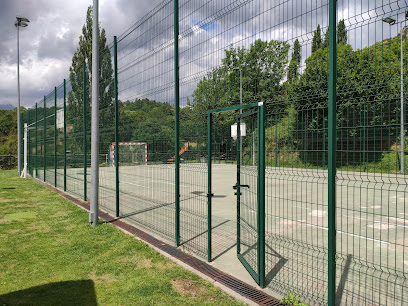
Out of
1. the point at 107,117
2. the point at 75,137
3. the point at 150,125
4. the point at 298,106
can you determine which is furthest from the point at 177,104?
the point at 75,137

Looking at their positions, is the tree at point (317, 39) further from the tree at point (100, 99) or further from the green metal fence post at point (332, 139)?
the tree at point (100, 99)

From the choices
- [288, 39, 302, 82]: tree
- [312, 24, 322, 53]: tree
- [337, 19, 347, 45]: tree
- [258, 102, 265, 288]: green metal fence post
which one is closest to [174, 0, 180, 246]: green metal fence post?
[258, 102, 265, 288]: green metal fence post

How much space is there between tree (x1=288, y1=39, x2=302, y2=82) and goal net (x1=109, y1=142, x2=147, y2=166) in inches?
168

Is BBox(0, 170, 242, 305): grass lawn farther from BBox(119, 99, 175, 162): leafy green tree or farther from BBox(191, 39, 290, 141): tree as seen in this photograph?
BBox(191, 39, 290, 141): tree

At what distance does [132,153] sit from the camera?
308 inches

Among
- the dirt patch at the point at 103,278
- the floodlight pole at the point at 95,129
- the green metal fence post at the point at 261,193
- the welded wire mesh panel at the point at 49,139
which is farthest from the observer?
the welded wire mesh panel at the point at 49,139

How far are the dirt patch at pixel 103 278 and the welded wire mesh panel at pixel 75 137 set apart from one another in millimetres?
6265

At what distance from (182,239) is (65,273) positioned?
2.03 metres

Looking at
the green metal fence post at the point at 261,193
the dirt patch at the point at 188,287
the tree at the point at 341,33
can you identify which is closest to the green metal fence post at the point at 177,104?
the dirt patch at the point at 188,287

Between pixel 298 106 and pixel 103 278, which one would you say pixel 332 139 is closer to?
pixel 298 106

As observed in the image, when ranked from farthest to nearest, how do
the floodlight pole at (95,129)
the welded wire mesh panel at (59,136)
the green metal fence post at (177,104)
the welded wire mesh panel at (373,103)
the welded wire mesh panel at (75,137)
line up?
the welded wire mesh panel at (59,136)
the welded wire mesh panel at (75,137)
the floodlight pole at (95,129)
the green metal fence post at (177,104)
the welded wire mesh panel at (373,103)

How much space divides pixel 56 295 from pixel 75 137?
7.93m

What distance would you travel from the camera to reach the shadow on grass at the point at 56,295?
348 cm

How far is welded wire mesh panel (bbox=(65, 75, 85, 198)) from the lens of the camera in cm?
1029
